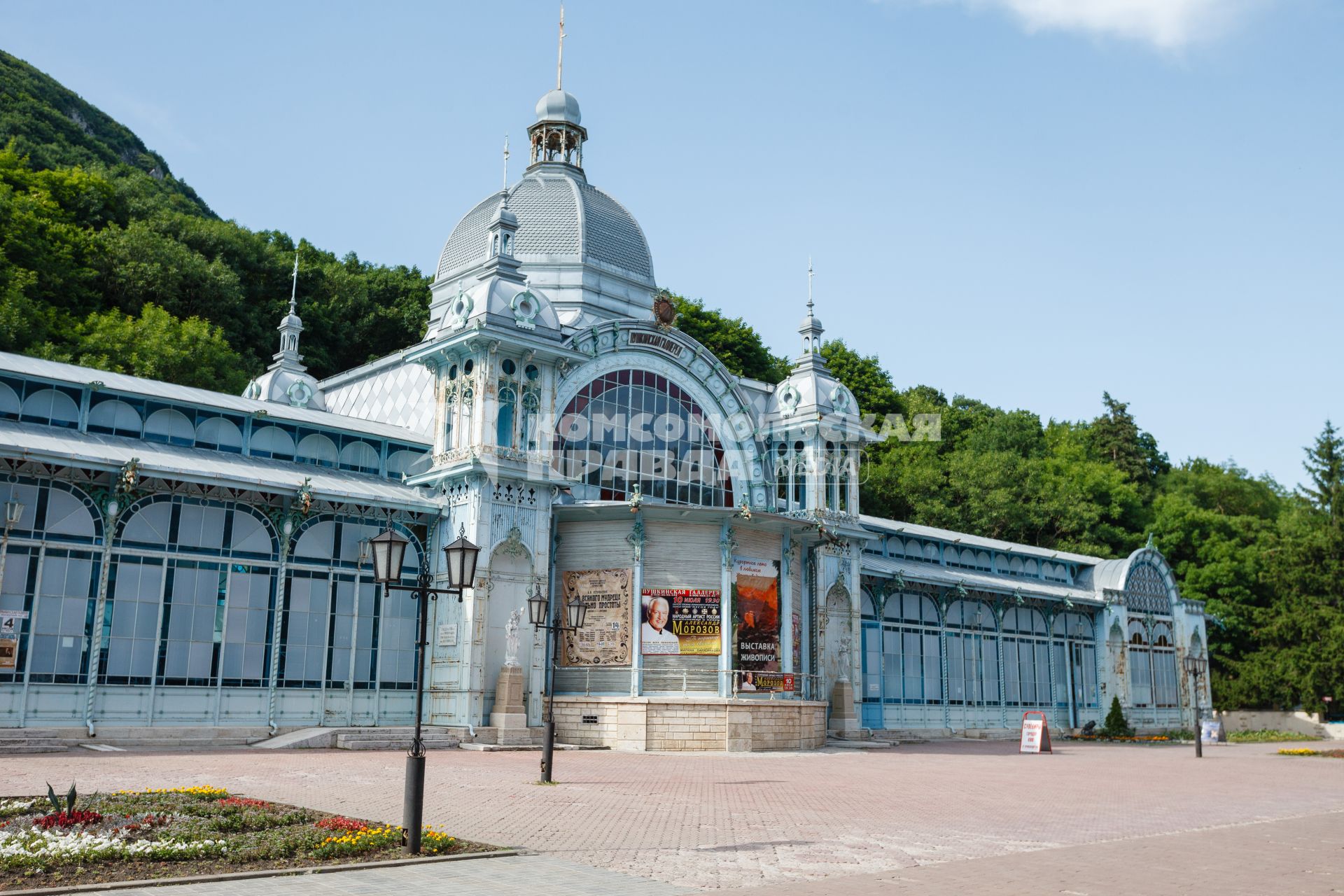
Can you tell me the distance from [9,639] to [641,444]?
1896 cm

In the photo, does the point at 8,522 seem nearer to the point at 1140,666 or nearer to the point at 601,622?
the point at 601,622

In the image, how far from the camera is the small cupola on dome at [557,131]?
4503 centimetres

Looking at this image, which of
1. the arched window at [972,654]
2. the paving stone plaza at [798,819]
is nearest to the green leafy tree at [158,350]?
the paving stone plaza at [798,819]

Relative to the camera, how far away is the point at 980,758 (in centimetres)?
3038

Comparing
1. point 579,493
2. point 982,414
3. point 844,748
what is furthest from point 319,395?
point 982,414

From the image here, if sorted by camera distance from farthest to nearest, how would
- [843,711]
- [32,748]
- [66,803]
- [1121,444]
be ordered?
[1121,444]
[843,711]
[32,748]
[66,803]

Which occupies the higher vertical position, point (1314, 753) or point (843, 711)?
point (843, 711)

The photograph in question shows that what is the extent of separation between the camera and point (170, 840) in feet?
36.1

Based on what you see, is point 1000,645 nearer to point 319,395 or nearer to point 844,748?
point 844,748

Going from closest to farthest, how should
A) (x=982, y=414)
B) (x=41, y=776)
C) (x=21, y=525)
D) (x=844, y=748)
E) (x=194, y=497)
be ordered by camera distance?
(x=41, y=776) → (x=21, y=525) → (x=194, y=497) → (x=844, y=748) → (x=982, y=414)

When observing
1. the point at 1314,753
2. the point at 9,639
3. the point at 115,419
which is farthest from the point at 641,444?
the point at 1314,753

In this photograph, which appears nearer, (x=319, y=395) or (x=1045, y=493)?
(x=319, y=395)

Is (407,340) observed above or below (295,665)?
above

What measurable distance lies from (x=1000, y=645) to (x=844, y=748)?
636 inches
